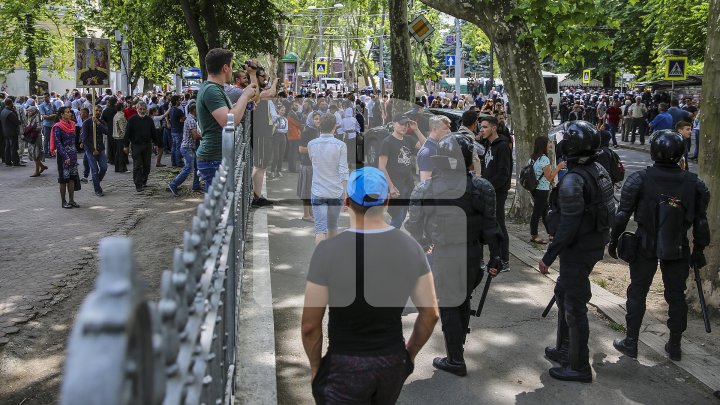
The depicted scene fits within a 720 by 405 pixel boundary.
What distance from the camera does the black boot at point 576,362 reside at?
5.94 m

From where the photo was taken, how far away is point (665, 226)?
638cm

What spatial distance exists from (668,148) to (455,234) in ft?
6.24

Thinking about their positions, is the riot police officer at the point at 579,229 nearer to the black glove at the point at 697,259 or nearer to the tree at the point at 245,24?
the black glove at the point at 697,259

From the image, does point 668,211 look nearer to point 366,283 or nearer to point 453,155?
point 453,155

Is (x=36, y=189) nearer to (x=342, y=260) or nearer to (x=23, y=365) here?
(x=23, y=365)

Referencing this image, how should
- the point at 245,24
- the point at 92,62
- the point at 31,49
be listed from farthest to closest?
the point at 31,49 < the point at 245,24 < the point at 92,62

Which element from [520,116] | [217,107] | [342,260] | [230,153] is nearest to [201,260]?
[342,260]

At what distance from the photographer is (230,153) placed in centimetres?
450

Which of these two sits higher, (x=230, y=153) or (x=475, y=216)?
(x=230, y=153)

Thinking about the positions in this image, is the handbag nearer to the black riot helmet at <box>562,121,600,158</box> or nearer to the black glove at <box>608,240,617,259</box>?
the black glove at <box>608,240,617,259</box>

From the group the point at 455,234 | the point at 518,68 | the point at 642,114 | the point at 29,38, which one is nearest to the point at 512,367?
the point at 455,234

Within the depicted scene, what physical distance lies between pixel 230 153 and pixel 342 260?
129cm

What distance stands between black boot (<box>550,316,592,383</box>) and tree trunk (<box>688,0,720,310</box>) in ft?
7.76

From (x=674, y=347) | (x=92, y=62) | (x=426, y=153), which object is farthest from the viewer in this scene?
(x=92, y=62)
